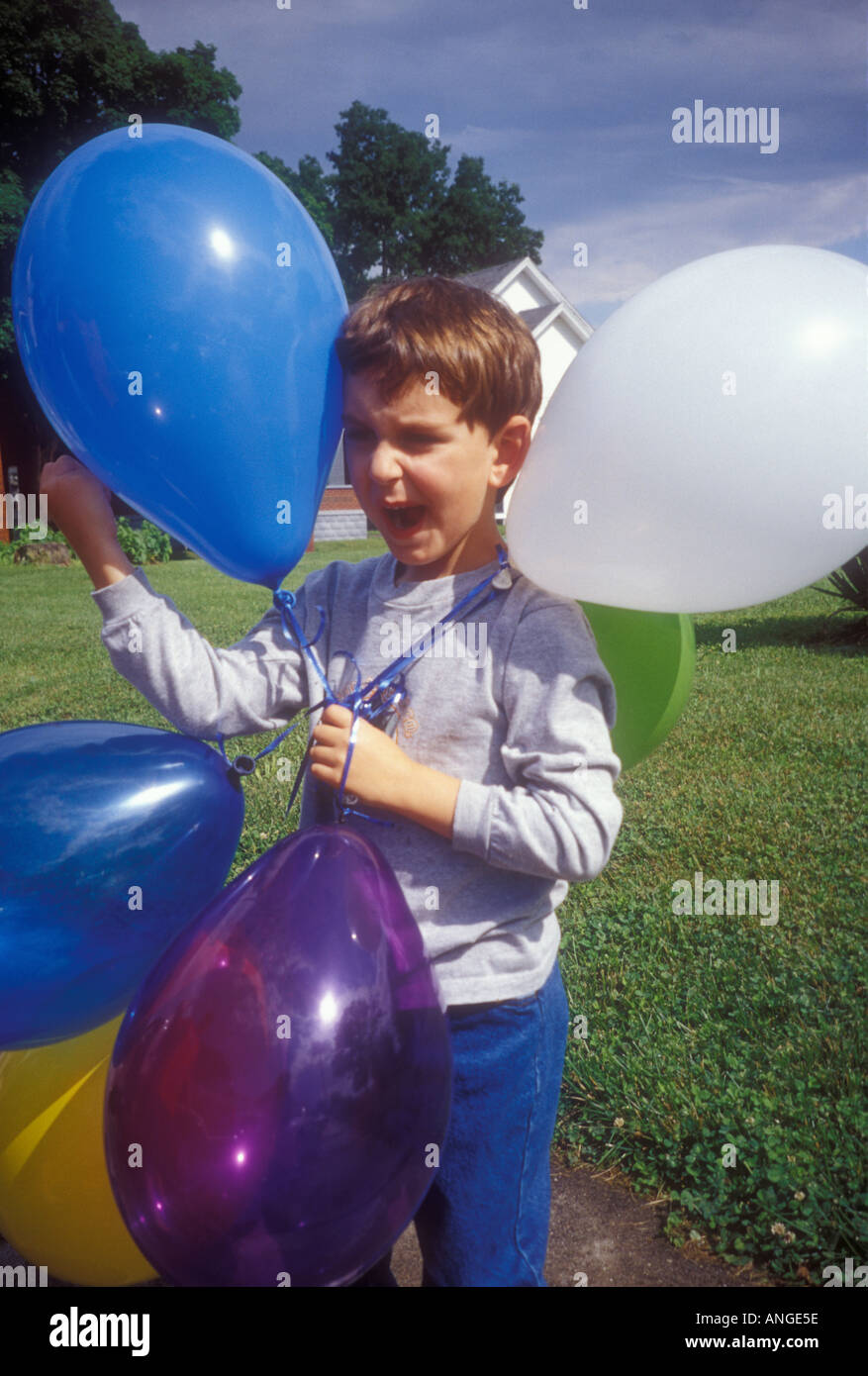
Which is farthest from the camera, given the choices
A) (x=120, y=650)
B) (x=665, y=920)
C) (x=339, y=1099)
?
(x=665, y=920)

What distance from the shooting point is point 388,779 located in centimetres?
134

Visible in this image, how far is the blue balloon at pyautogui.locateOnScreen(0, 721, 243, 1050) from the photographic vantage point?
4.48 ft

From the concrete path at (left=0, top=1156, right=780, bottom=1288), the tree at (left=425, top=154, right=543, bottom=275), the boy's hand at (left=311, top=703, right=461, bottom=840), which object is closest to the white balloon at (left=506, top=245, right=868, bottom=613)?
the boy's hand at (left=311, top=703, right=461, bottom=840)

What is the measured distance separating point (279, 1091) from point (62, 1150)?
67 centimetres

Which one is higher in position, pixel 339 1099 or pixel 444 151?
pixel 444 151

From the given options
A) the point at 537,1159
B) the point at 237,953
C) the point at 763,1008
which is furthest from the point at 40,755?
the point at 763,1008

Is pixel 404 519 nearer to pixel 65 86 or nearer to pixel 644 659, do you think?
pixel 644 659

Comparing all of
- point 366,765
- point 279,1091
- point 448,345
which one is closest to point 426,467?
point 448,345

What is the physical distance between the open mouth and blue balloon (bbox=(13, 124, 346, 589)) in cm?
14

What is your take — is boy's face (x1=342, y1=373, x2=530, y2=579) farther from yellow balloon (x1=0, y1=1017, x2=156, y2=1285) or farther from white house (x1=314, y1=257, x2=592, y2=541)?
white house (x1=314, y1=257, x2=592, y2=541)

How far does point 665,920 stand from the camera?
339cm

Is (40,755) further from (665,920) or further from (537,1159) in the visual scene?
(665,920)

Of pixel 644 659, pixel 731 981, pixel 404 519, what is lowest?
pixel 731 981
